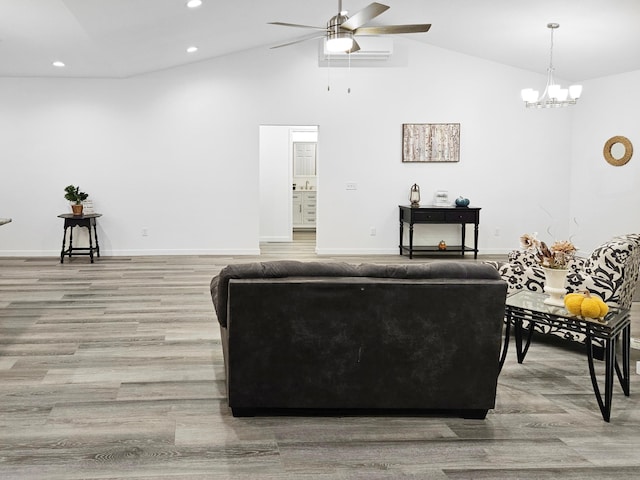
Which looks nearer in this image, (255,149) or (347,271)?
(347,271)

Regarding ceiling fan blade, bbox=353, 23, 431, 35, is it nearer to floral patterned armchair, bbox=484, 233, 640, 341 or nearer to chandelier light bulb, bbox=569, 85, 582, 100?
floral patterned armchair, bbox=484, 233, 640, 341

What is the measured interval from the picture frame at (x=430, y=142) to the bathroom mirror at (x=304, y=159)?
3.68 meters

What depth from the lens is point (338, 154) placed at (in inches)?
352

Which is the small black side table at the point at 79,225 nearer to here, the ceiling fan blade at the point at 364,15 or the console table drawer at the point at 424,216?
the console table drawer at the point at 424,216

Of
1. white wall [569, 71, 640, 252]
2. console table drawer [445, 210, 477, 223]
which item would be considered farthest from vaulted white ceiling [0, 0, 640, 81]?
console table drawer [445, 210, 477, 223]

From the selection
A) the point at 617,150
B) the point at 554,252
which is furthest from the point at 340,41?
the point at 617,150

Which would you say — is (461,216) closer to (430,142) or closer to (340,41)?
(430,142)

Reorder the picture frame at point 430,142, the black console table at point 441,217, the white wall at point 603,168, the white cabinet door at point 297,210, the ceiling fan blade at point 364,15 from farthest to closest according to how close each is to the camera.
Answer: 1. the white cabinet door at point 297,210
2. the picture frame at point 430,142
3. the black console table at point 441,217
4. the white wall at point 603,168
5. the ceiling fan blade at point 364,15

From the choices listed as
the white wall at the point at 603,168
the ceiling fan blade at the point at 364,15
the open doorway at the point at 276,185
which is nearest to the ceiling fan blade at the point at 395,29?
the ceiling fan blade at the point at 364,15

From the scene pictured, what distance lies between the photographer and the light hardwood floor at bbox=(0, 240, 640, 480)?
2.53m

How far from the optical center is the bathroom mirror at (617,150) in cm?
784

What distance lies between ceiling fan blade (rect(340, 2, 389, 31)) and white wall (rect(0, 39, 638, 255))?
12.6ft

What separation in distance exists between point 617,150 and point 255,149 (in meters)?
4.94

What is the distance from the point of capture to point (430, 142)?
8.93 meters
